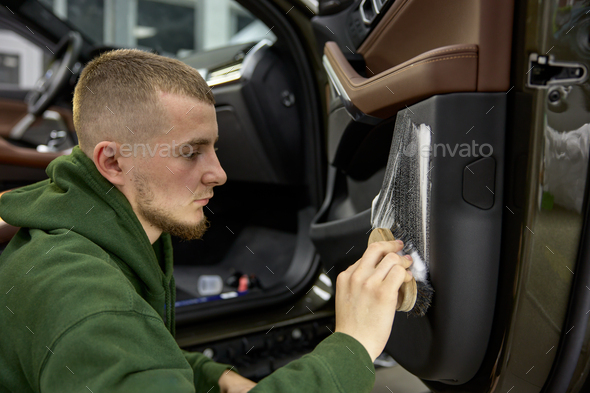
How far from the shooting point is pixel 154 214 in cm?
74

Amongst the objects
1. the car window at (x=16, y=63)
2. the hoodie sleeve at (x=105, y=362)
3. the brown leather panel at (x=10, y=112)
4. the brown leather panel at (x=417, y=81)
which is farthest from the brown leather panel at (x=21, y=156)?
the car window at (x=16, y=63)

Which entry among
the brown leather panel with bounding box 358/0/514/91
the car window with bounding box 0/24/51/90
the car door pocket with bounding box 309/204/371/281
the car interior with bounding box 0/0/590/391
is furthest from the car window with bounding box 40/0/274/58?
the brown leather panel with bounding box 358/0/514/91

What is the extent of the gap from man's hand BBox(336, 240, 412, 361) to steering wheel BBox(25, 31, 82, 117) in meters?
1.80

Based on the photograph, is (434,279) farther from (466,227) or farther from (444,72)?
(444,72)

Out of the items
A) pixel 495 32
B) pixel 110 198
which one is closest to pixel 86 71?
pixel 110 198

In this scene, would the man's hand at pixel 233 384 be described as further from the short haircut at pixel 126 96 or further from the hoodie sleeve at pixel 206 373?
the short haircut at pixel 126 96

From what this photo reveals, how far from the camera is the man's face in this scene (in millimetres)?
712

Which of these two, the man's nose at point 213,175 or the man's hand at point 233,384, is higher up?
the man's nose at point 213,175

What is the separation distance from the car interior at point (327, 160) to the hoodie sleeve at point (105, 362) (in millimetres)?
451

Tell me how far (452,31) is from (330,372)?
555 millimetres

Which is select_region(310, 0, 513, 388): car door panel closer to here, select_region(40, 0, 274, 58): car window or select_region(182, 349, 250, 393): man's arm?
select_region(182, 349, 250, 393): man's arm

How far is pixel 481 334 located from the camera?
732 mm

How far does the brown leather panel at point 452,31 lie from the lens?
2.12ft

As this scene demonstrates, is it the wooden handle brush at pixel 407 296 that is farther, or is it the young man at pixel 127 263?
the wooden handle brush at pixel 407 296
